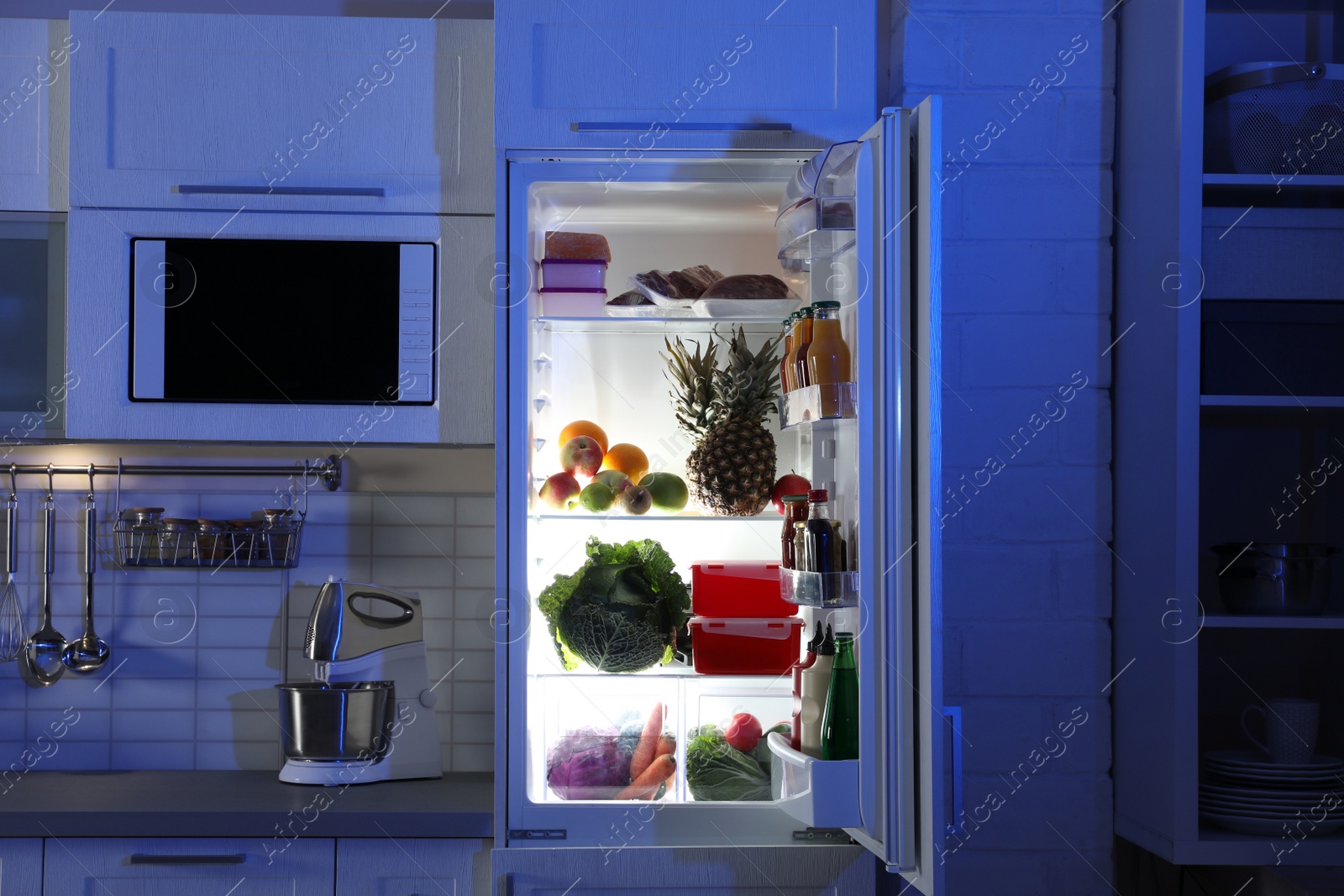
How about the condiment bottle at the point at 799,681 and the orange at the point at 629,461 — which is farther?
the orange at the point at 629,461

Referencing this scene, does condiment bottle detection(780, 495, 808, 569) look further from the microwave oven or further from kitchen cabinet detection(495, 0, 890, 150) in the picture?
the microwave oven

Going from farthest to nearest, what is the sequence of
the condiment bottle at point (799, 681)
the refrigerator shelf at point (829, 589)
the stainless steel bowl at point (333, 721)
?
the stainless steel bowl at point (333, 721) < the condiment bottle at point (799, 681) < the refrigerator shelf at point (829, 589)

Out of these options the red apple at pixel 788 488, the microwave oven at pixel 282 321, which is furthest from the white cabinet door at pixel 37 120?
the red apple at pixel 788 488

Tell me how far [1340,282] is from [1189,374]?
442 mm

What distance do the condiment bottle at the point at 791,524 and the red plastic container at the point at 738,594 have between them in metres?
0.16

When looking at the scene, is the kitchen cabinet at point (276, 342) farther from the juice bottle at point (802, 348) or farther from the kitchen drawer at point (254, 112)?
the juice bottle at point (802, 348)

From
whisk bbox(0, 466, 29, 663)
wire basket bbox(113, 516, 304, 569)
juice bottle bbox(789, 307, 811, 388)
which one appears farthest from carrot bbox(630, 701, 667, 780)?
whisk bbox(0, 466, 29, 663)

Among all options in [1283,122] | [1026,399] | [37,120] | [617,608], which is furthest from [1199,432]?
[37,120]

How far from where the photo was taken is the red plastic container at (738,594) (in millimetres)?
1629

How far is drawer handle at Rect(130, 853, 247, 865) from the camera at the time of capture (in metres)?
1.63

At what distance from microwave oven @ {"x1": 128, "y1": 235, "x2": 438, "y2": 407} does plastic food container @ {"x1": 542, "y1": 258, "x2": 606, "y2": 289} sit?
0.74 ft

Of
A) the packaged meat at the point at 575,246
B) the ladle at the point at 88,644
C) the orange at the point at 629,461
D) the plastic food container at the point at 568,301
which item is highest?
the packaged meat at the point at 575,246

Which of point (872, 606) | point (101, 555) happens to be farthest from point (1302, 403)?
point (101, 555)

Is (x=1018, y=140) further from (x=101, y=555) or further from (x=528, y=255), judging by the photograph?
(x=101, y=555)
